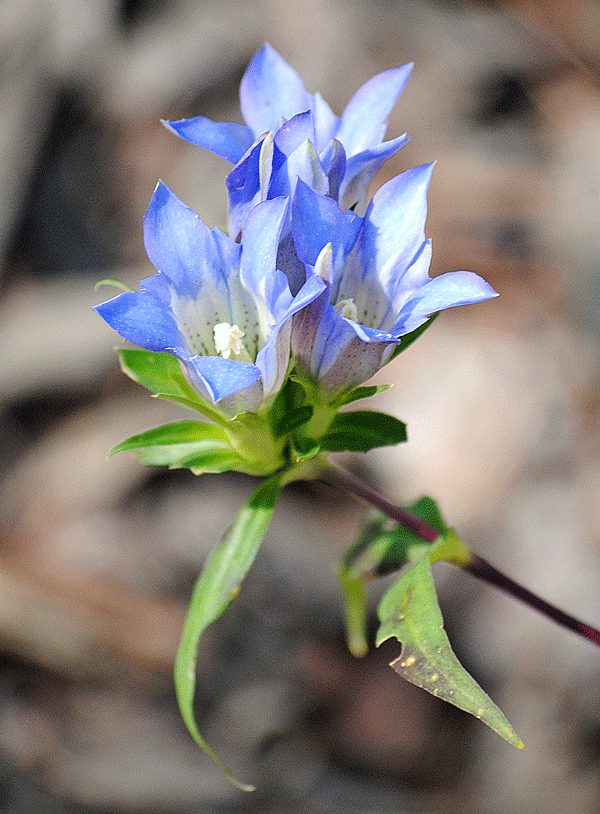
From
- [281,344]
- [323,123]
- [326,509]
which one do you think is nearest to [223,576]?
[281,344]

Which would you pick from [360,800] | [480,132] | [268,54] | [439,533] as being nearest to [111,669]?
[360,800]

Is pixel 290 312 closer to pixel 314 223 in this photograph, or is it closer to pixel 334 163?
pixel 314 223

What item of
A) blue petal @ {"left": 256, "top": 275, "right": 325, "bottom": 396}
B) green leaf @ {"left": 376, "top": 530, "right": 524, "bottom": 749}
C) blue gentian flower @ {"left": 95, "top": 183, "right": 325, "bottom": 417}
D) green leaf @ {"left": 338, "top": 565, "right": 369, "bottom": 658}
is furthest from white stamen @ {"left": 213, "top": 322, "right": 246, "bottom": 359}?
green leaf @ {"left": 338, "top": 565, "right": 369, "bottom": 658}

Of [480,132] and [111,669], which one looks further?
[480,132]

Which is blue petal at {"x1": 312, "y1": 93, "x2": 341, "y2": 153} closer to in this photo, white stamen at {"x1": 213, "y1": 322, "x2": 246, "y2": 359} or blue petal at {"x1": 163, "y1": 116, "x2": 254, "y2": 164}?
blue petal at {"x1": 163, "y1": 116, "x2": 254, "y2": 164}

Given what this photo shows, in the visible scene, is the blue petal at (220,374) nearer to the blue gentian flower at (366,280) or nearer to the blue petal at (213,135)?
the blue gentian flower at (366,280)

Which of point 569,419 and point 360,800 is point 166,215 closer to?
point 569,419

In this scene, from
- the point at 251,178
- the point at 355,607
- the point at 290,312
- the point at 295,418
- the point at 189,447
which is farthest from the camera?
the point at 355,607
